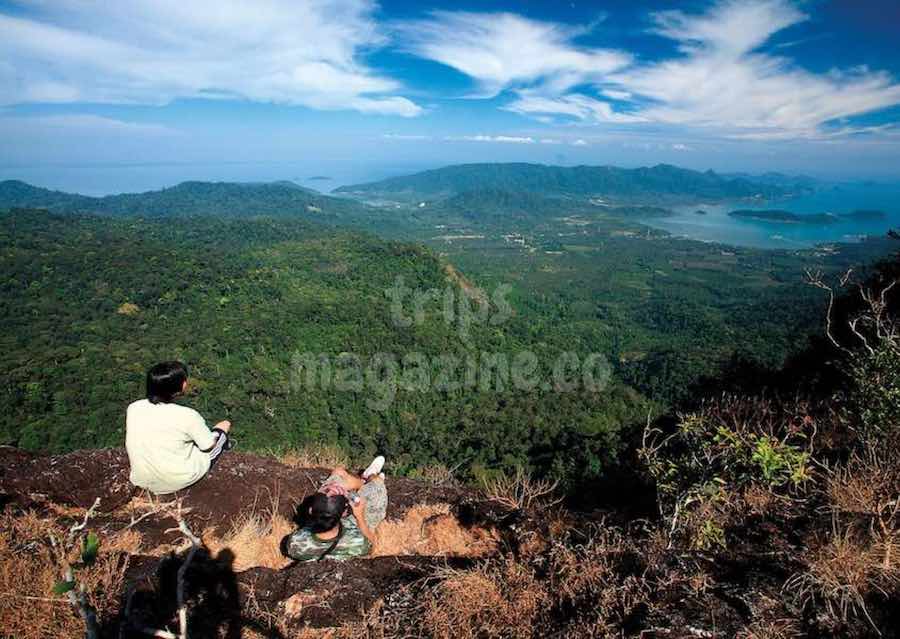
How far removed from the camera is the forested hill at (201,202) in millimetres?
141375

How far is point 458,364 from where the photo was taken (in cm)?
4972

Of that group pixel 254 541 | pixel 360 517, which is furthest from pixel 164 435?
pixel 360 517

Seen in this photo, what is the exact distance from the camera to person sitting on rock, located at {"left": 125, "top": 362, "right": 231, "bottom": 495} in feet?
10.5

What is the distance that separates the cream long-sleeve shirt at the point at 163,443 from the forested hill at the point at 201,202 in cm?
15226

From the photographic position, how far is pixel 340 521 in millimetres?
3719

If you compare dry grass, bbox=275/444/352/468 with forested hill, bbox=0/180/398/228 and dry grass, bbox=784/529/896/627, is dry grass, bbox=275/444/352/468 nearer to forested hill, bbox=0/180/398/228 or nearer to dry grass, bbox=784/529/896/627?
dry grass, bbox=784/529/896/627

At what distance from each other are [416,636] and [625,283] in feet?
360

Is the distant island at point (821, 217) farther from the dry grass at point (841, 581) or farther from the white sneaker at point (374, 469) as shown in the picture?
the white sneaker at point (374, 469)

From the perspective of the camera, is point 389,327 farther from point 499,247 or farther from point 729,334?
point 499,247

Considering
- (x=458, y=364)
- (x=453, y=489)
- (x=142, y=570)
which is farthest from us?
(x=458, y=364)

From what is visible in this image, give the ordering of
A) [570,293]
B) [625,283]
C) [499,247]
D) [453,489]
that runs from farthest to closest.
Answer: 1. [499,247]
2. [625,283]
3. [570,293]
4. [453,489]

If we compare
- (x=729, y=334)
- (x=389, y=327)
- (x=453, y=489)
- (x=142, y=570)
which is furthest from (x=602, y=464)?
(x=729, y=334)

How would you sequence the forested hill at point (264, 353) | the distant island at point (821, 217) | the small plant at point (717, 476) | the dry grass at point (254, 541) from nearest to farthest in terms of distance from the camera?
the small plant at point (717, 476) → the dry grass at point (254, 541) → the forested hill at point (264, 353) → the distant island at point (821, 217)

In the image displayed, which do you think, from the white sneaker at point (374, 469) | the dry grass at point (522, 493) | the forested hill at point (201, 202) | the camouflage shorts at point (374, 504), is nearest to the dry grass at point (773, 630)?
the dry grass at point (522, 493)
